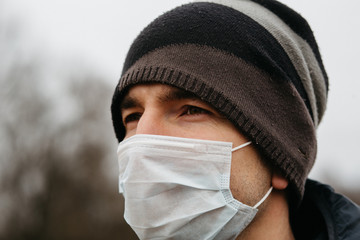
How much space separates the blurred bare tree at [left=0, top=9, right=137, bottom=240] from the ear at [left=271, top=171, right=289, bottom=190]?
2084cm

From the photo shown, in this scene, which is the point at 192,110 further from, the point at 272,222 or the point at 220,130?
the point at 272,222

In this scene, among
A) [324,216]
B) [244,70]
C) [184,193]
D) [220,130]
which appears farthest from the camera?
[324,216]

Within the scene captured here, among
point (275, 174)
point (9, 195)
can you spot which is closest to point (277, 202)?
point (275, 174)

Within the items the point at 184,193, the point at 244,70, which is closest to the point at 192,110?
the point at 244,70

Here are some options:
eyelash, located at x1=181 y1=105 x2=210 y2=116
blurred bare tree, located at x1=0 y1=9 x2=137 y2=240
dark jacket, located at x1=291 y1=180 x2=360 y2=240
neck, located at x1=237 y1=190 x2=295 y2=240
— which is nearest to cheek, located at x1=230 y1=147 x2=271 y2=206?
neck, located at x1=237 y1=190 x2=295 y2=240

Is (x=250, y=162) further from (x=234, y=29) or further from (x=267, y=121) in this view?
(x=234, y=29)

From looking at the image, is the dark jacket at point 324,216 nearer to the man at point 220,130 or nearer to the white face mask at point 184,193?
the man at point 220,130

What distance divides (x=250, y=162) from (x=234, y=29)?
3.04 ft

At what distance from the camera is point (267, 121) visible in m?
2.50

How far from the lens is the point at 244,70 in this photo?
99.3 inches

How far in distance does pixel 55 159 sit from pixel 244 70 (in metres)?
25.9

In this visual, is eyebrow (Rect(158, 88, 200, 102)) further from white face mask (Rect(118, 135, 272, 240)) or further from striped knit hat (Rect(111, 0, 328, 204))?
white face mask (Rect(118, 135, 272, 240))

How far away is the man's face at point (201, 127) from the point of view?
2.38 m

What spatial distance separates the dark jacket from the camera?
254 cm
